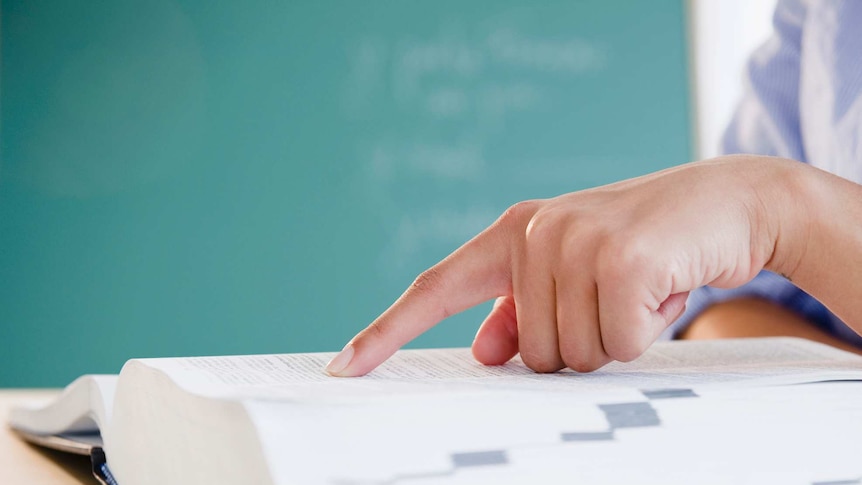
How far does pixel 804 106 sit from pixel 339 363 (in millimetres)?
634

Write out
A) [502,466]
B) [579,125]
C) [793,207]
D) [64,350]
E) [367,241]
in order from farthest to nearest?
[579,125] → [367,241] → [64,350] → [793,207] → [502,466]

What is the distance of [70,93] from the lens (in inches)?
95.7

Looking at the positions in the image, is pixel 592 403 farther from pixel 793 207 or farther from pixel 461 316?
pixel 461 316

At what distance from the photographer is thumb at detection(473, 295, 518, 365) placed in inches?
17.2

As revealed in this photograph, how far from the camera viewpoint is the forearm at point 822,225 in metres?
0.42

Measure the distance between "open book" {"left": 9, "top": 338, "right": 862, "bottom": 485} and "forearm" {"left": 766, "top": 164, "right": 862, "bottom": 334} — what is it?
89 millimetres

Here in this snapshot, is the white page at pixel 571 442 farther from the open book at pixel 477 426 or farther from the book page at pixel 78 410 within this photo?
the book page at pixel 78 410

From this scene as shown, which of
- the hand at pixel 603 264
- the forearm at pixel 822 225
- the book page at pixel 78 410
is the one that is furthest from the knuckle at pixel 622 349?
the book page at pixel 78 410

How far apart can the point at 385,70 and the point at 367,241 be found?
554mm

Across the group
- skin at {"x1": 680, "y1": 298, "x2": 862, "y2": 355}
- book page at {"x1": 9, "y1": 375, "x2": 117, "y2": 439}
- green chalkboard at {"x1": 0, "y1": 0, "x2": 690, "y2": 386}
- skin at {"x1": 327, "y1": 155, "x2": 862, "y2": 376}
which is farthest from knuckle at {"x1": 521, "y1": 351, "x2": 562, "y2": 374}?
green chalkboard at {"x1": 0, "y1": 0, "x2": 690, "y2": 386}

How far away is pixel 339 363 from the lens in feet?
1.24

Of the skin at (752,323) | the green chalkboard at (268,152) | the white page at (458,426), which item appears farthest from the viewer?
the green chalkboard at (268,152)

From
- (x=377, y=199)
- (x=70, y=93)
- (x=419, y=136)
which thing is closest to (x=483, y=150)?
(x=419, y=136)

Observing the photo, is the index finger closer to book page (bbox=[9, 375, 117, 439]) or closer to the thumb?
the thumb
